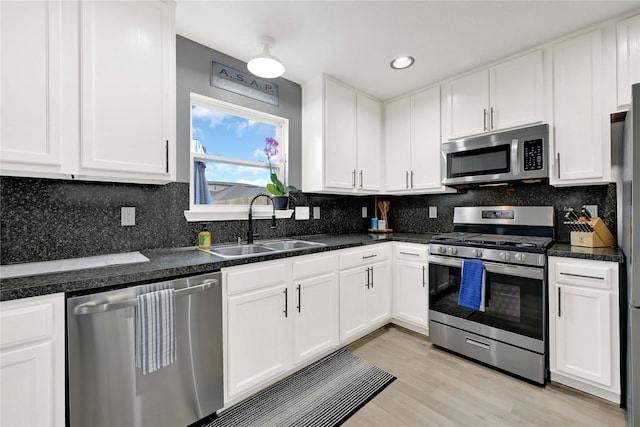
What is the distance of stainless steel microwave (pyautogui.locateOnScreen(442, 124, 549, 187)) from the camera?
2104mm

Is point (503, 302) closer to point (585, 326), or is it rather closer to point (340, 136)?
point (585, 326)

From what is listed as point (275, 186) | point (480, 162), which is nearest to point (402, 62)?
point (480, 162)

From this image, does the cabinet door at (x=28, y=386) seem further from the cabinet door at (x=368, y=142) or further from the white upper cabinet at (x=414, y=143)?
the white upper cabinet at (x=414, y=143)

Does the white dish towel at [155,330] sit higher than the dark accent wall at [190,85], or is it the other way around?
the dark accent wall at [190,85]

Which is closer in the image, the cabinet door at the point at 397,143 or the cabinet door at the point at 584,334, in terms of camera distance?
Result: the cabinet door at the point at 584,334

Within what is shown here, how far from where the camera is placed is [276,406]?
169 centimetres

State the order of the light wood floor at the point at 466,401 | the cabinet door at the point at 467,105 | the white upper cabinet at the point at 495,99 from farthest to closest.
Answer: the cabinet door at the point at 467,105 → the white upper cabinet at the point at 495,99 → the light wood floor at the point at 466,401

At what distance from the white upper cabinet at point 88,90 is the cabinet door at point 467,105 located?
2.35m

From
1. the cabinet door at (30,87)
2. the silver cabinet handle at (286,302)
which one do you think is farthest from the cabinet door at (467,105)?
the cabinet door at (30,87)

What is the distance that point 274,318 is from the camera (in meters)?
1.80

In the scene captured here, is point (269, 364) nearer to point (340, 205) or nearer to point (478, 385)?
point (478, 385)

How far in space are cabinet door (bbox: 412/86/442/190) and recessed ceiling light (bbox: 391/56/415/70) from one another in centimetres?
50

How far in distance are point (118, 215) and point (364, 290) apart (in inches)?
77.0

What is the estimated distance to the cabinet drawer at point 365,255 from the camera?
2.28m
